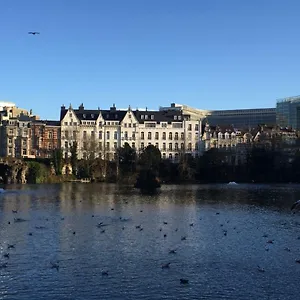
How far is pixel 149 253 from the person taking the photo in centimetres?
3209

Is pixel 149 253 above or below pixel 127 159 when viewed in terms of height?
below

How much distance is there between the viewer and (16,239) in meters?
36.5

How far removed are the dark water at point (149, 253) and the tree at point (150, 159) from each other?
6239 cm

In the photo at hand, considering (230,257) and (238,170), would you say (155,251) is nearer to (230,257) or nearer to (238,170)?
(230,257)

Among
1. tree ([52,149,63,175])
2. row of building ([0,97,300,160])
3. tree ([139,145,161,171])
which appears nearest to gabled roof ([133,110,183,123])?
row of building ([0,97,300,160])

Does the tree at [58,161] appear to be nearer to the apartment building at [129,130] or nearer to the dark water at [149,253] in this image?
the apartment building at [129,130]

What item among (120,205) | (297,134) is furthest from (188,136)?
(120,205)

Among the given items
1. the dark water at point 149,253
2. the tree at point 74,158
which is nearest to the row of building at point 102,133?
the tree at point 74,158

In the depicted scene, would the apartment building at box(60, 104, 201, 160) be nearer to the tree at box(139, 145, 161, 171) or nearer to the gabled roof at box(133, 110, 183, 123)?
the gabled roof at box(133, 110, 183, 123)

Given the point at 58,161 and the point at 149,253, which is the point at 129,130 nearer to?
the point at 58,161

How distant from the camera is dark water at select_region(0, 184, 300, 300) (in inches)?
974

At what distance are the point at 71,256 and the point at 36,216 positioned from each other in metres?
18.8

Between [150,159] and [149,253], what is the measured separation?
87249 millimetres

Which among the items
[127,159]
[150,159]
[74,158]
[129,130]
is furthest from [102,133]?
[150,159]
